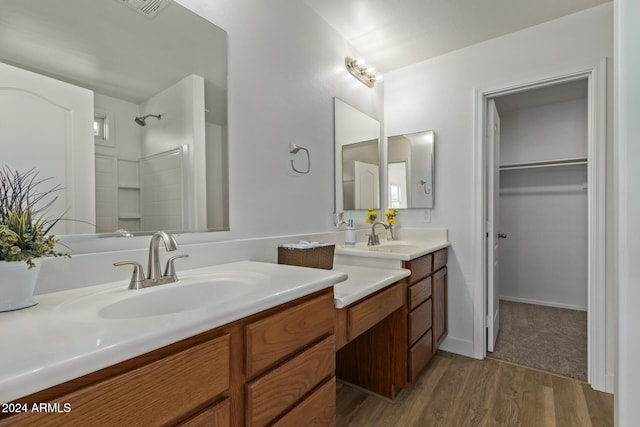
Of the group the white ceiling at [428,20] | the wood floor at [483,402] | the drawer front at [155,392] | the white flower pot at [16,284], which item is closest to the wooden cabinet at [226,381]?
the drawer front at [155,392]

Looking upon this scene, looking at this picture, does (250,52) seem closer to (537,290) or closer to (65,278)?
(65,278)

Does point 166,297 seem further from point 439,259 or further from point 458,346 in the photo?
point 458,346

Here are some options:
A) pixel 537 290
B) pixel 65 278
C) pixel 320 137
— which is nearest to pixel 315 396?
pixel 65 278

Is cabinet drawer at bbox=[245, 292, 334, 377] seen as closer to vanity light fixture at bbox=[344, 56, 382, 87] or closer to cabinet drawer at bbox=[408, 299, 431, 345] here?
cabinet drawer at bbox=[408, 299, 431, 345]

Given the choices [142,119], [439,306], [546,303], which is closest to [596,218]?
[439,306]

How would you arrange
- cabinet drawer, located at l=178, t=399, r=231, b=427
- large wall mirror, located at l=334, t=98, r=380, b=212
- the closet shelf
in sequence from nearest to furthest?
cabinet drawer, located at l=178, t=399, r=231, b=427 < large wall mirror, located at l=334, t=98, r=380, b=212 < the closet shelf

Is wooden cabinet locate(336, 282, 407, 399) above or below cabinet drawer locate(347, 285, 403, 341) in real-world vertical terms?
below

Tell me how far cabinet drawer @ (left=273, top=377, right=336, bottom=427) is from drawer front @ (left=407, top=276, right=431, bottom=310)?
0.84 meters

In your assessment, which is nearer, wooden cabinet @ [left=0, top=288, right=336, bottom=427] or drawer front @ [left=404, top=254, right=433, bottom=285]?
wooden cabinet @ [left=0, top=288, right=336, bottom=427]

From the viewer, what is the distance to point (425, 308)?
6.43 ft

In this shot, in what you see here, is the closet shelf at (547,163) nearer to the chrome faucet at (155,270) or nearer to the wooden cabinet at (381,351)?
the wooden cabinet at (381,351)

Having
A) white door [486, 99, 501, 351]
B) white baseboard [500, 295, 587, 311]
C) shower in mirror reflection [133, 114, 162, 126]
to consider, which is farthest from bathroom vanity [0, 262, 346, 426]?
white baseboard [500, 295, 587, 311]

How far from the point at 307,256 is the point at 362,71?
5.53 ft

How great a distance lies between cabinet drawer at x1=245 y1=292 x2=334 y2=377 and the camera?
78 cm
